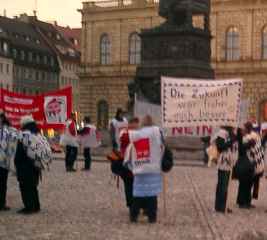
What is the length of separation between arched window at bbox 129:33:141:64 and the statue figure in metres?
41.0

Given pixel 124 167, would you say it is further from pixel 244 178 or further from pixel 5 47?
pixel 5 47

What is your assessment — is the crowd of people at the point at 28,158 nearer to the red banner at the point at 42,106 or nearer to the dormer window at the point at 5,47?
the red banner at the point at 42,106

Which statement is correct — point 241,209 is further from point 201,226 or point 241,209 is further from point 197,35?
point 197,35

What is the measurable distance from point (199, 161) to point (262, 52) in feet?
118

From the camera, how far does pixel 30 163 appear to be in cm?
1384

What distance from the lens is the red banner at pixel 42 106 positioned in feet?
68.7

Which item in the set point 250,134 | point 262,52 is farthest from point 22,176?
point 262,52

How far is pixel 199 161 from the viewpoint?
29438 mm

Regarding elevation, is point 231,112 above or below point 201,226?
above

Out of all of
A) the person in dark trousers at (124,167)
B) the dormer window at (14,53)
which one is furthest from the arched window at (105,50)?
the person in dark trousers at (124,167)

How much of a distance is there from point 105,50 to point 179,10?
43573mm

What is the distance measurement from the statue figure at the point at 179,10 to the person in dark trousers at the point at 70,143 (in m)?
4.70

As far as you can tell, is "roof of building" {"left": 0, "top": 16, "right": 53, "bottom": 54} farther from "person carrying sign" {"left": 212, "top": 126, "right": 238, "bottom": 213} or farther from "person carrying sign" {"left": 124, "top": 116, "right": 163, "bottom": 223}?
"person carrying sign" {"left": 124, "top": 116, "right": 163, "bottom": 223}

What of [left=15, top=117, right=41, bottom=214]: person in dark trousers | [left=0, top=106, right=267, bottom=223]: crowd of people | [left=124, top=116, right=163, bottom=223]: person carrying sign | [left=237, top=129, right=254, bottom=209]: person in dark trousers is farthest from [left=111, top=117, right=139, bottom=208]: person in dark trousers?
[left=237, top=129, right=254, bottom=209]: person in dark trousers
